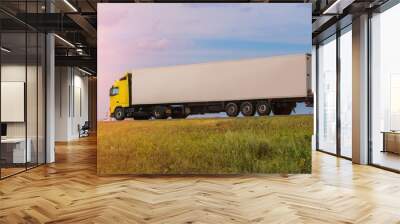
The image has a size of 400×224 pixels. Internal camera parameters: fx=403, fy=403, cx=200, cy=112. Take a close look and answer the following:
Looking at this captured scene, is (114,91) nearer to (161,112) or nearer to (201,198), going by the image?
(161,112)

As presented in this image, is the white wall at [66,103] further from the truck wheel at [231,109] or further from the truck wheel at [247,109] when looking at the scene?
the truck wheel at [247,109]

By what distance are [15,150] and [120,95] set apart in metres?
2.34

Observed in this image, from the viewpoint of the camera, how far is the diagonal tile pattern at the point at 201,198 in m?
4.48

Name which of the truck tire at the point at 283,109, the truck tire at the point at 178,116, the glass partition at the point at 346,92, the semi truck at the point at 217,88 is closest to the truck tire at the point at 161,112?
the semi truck at the point at 217,88

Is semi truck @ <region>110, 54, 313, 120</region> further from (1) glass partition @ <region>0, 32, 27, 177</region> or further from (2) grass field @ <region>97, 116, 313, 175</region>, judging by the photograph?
(1) glass partition @ <region>0, 32, 27, 177</region>

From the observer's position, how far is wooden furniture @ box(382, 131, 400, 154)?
7.74 m

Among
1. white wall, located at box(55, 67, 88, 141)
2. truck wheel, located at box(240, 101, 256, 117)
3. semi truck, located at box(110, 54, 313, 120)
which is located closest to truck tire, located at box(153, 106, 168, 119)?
semi truck, located at box(110, 54, 313, 120)

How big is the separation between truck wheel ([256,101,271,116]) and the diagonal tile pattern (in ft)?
3.81

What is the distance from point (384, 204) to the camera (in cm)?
505

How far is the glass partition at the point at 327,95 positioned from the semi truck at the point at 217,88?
3983mm

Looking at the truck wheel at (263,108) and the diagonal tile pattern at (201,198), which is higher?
the truck wheel at (263,108)

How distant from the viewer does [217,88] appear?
743 centimetres

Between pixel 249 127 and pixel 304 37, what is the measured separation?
1942mm

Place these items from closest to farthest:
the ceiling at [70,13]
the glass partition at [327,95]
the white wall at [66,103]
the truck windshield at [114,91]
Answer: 1. the ceiling at [70,13]
2. the truck windshield at [114,91]
3. the glass partition at [327,95]
4. the white wall at [66,103]
